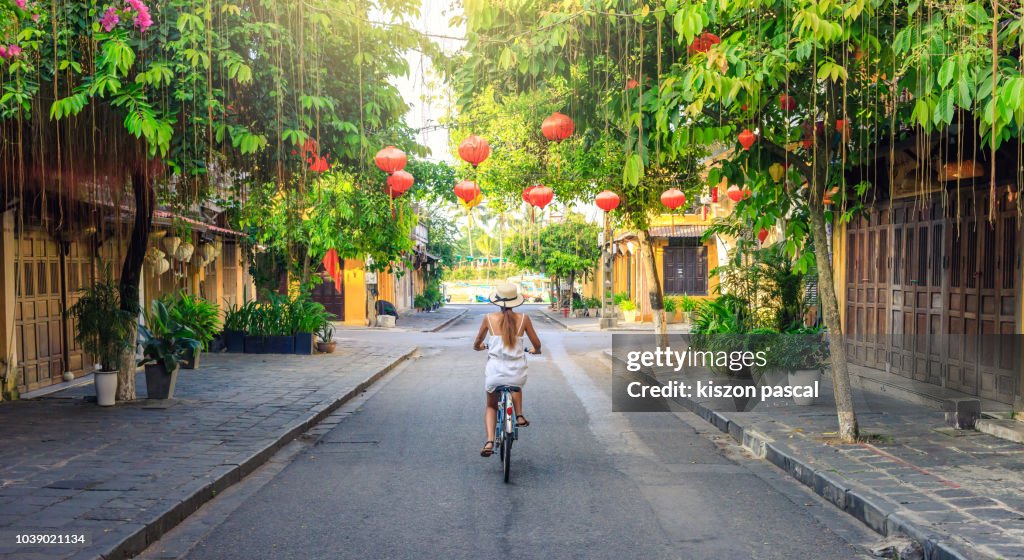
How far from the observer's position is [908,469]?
714 centimetres

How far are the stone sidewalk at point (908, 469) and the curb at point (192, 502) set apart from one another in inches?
192

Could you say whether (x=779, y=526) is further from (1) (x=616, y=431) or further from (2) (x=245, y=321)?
(2) (x=245, y=321)

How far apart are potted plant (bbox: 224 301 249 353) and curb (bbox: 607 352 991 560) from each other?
1395cm

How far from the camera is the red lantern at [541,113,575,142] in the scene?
31.3 feet

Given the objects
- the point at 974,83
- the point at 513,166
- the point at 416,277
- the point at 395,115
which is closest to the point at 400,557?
the point at 974,83

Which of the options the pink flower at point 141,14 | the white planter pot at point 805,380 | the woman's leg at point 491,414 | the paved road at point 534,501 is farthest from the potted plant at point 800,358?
the pink flower at point 141,14

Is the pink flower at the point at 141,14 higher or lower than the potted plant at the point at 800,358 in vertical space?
higher

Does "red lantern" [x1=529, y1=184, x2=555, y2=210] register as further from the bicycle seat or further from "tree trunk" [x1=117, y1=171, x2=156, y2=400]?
the bicycle seat

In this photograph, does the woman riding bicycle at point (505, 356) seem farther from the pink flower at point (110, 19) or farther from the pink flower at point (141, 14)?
the pink flower at point (110, 19)

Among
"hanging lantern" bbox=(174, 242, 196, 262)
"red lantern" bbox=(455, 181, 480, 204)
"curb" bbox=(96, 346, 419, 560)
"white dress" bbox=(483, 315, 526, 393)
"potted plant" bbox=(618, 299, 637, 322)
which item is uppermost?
"red lantern" bbox=(455, 181, 480, 204)

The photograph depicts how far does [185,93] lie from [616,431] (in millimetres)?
5962

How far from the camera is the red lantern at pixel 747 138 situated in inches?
339

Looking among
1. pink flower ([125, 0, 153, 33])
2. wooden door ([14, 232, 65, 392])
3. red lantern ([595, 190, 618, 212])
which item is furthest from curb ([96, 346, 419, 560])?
red lantern ([595, 190, 618, 212])

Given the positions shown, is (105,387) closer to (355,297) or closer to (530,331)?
(530,331)
